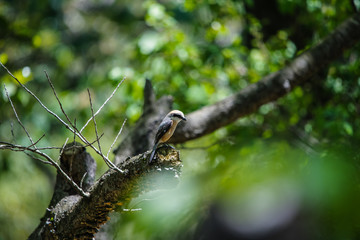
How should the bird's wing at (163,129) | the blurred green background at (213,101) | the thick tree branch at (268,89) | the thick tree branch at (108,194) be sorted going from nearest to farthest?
1. the blurred green background at (213,101)
2. the thick tree branch at (108,194)
3. the bird's wing at (163,129)
4. the thick tree branch at (268,89)

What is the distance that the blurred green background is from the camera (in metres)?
1.25

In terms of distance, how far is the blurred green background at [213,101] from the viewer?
1.25 m

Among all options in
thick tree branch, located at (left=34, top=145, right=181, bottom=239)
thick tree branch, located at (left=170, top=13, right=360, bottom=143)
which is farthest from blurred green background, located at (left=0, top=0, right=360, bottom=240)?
thick tree branch, located at (left=170, top=13, right=360, bottom=143)

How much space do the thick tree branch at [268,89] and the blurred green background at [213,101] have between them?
0.26m

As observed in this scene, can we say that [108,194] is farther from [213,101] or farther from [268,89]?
[213,101]

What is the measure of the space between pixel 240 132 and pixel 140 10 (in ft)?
24.1

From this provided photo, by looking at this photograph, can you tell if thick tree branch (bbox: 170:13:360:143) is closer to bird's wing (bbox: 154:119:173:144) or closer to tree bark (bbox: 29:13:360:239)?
tree bark (bbox: 29:13:360:239)

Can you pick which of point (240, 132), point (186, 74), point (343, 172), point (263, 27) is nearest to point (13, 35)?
point (186, 74)

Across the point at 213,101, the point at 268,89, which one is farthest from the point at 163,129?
the point at 213,101

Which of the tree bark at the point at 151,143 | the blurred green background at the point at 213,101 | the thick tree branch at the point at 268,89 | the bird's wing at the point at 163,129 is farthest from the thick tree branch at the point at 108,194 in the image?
the thick tree branch at the point at 268,89

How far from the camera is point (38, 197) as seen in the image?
320 inches

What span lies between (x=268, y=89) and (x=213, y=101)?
3.55 feet

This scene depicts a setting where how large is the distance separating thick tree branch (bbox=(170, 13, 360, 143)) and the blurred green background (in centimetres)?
26

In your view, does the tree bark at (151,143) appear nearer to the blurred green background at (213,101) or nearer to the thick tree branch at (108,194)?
the thick tree branch at (108,194)
